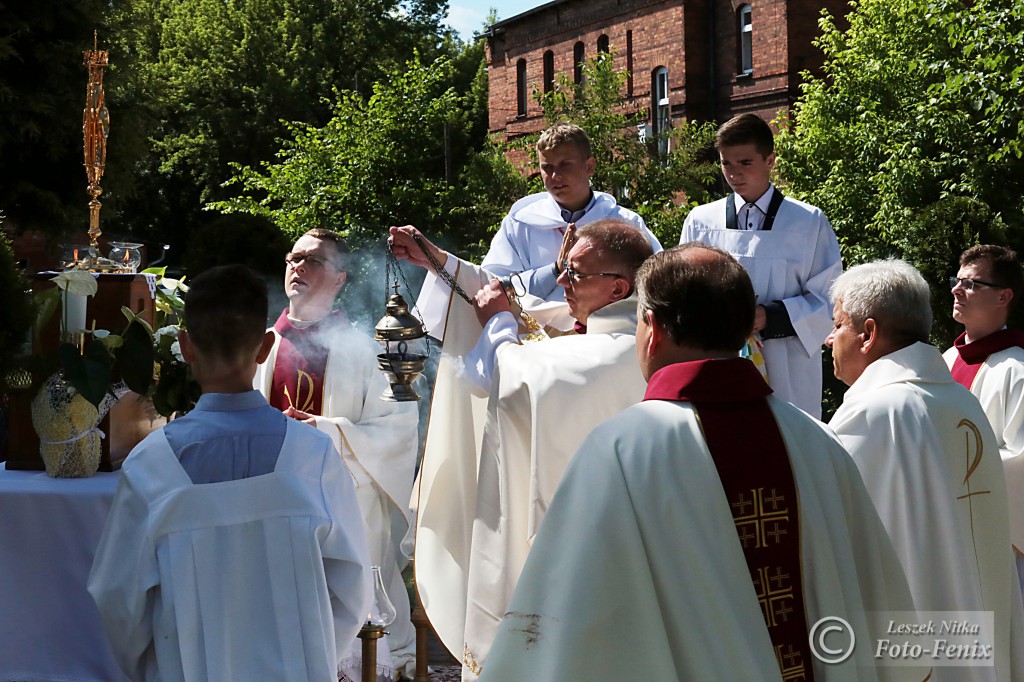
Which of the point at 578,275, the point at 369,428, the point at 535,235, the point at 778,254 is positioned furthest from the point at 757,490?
the point at 369,428

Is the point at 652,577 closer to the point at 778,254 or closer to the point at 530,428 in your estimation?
the point at 530,428

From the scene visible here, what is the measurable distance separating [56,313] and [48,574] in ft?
2.93

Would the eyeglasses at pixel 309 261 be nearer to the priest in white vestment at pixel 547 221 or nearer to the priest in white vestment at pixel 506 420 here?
the priest in white vestment at pixel 547 221

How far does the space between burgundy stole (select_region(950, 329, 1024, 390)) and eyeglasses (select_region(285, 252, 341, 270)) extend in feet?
9.42

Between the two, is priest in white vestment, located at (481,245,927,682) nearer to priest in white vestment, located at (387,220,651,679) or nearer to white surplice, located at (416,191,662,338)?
priest in white vestment, located at (387,220,651,679)

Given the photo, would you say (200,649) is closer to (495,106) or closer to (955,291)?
(955,291)

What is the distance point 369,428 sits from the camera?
5.54 m

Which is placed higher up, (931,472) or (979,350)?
(979,350)

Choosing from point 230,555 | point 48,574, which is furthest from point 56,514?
point 230,555

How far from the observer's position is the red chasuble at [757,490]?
2352 mm

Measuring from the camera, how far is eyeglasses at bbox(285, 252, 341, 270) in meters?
5.43

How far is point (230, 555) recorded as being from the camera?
2.90 metres

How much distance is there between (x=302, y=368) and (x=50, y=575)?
6.63 feet

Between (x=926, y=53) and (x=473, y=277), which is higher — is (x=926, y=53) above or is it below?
above
